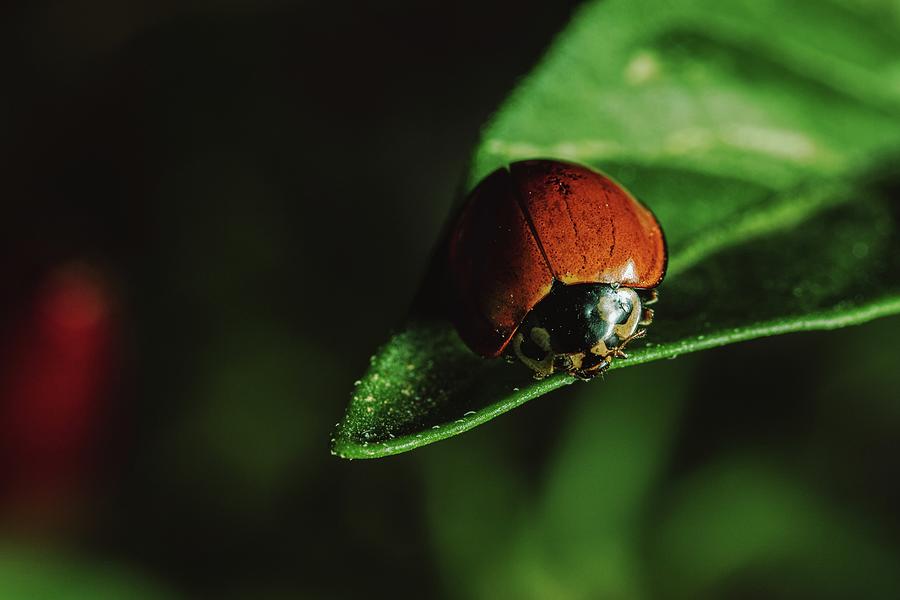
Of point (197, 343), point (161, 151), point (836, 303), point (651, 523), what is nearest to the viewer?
point (836, 303)

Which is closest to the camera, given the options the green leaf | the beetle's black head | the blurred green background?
the green leaf

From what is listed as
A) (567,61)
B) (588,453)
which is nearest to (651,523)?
(588,453)

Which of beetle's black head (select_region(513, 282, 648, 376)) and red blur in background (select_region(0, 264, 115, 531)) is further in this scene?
red blur in background (select_region(0, 264, 115, 531))

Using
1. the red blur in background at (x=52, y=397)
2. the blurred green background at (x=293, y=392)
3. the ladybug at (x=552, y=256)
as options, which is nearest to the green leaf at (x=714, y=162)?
the ladybug at (x=552, y=256)

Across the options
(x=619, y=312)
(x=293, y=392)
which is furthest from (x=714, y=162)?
(x=293, y=392)

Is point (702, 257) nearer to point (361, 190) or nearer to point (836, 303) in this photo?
point (836, 303)

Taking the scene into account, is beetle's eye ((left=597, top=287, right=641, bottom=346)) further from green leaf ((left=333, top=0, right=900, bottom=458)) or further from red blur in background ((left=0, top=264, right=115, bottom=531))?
red blur in background ((left=0, top=264, right=115, bottom=531))

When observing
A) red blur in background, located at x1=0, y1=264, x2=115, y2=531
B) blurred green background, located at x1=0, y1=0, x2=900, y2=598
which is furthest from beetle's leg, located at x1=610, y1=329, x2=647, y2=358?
red blur in background, located at x1=0, y1=264, x2=115, y2=531
